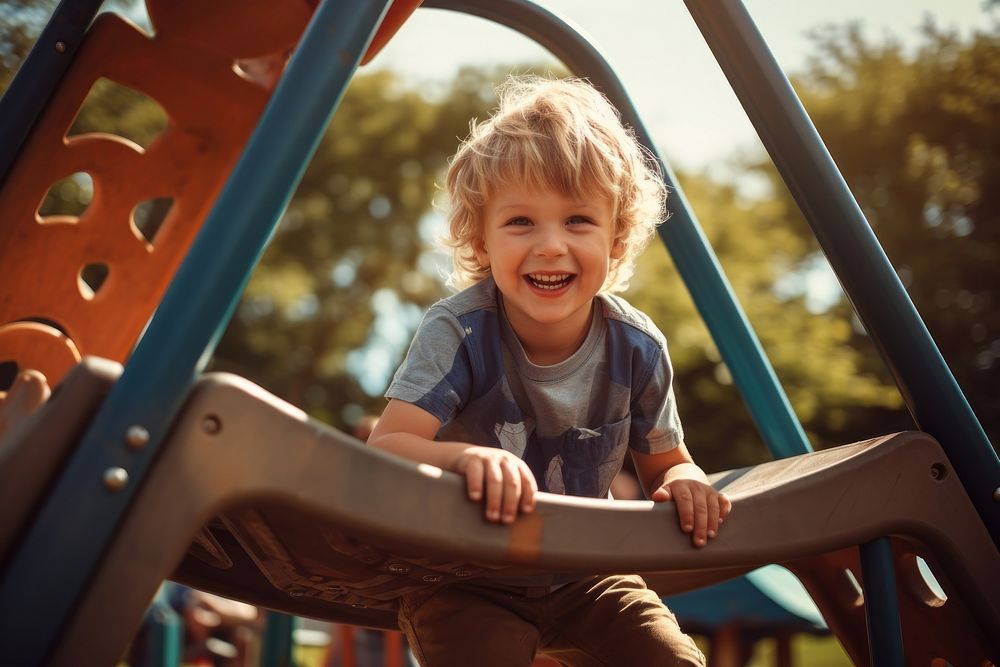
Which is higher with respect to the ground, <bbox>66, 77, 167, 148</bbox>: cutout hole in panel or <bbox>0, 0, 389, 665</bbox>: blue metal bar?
<bbox>66, 77, 167, 148</bbox>: cutout hole in panel

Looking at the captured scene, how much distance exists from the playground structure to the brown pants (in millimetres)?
70

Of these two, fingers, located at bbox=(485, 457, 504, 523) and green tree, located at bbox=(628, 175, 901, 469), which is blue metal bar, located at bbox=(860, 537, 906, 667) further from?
green tree, located at bbox=(628, 175, 901, 469)

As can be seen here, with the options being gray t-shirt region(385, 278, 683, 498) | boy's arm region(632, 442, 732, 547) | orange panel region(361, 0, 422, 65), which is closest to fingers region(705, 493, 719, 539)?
boy's arm region(632, 442, 732, 547)

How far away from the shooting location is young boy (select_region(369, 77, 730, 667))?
4.33ft

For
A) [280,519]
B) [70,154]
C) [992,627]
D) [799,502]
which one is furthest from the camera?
[70,154]

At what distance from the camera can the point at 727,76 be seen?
4.52 ft

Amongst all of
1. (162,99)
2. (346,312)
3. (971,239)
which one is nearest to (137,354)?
(162,99)

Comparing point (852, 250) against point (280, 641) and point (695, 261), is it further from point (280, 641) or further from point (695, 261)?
point (280, 641)

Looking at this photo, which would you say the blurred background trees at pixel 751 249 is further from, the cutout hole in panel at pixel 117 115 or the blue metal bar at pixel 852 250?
the blue metal bar at pixel 852 250

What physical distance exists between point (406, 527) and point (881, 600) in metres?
0.62

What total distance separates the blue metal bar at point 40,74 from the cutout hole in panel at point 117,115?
6.97 meters

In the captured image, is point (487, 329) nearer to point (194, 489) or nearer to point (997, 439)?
point (194, 489)

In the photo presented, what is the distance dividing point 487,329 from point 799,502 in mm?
460

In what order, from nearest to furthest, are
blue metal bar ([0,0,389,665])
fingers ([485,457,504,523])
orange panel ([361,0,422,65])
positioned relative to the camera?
blue metal bar ([0,0,389,665]) < fingers ([485,457,504,523]) < orange panel ([361,0,422,65])
